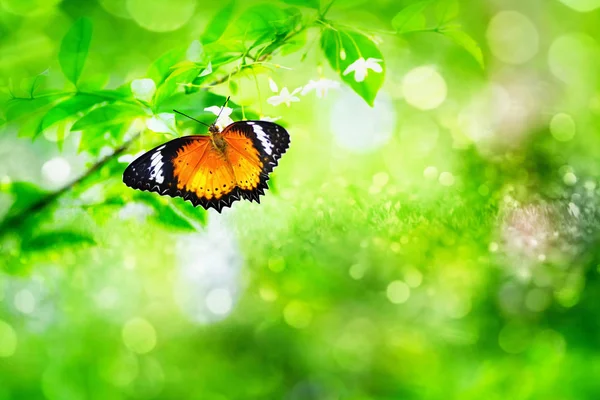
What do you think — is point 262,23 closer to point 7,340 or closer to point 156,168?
point 156,168

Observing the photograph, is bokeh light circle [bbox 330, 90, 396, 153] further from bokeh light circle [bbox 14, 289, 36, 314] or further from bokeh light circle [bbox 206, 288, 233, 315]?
bokeh light circle [bbox 14, 289, 36, 314]

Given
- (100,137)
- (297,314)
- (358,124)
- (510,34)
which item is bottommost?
(297,314)

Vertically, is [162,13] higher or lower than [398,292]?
higher

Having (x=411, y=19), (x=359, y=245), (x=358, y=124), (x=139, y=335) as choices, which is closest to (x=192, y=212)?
(x=411, y=19)

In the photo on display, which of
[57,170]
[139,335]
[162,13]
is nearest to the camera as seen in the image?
[57,170]

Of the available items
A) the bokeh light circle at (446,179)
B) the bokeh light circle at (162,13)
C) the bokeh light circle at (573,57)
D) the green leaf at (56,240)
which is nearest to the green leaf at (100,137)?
the green leaf at (56,240)

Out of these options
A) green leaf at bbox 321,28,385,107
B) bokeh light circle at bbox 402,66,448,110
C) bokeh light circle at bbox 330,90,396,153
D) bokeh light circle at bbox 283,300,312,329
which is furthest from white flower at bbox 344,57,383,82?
bokeh light circle at bbox 283,300,312,329
